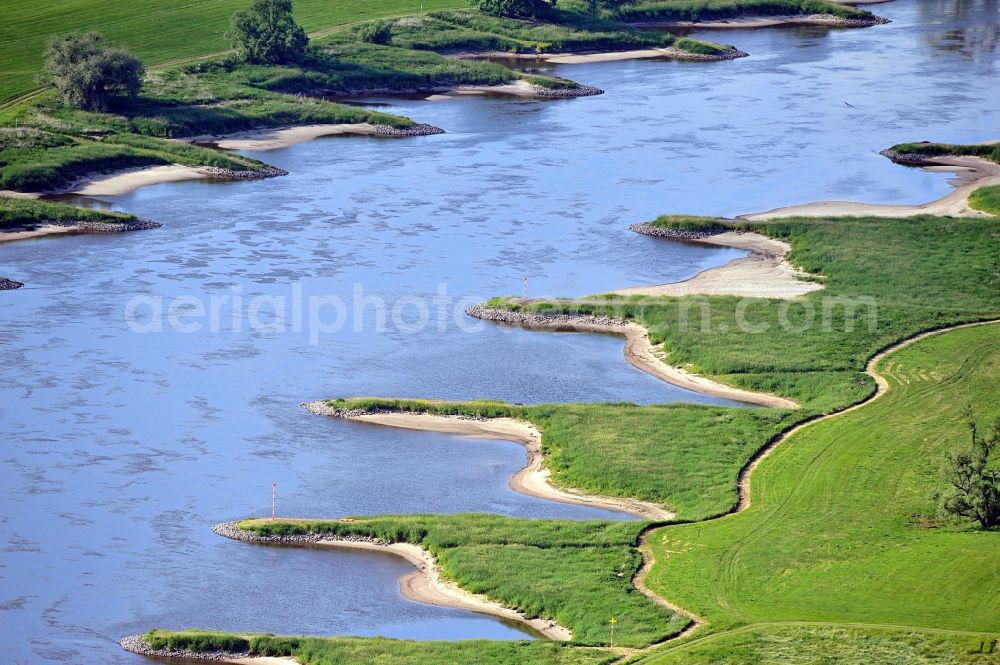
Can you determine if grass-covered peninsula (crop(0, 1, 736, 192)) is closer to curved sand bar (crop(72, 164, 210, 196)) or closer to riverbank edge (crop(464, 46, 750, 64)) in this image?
riverbank edge (crop(464, 46, 750, 64))

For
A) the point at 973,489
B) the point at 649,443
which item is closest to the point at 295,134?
the point at 649,443

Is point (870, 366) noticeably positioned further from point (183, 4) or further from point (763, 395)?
point (183, 4)

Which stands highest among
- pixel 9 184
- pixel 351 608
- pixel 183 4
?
pixel 183 4

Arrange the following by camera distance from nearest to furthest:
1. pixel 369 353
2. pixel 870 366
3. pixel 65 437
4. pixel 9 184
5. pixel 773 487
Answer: pixel 773 487, pixel 65 437, pixel 870 366, pixel 369 353, pixel 9 184

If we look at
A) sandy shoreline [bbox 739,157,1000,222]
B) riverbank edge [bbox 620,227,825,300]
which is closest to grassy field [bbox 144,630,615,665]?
riverbank edge [bbox 620,227,825,300]

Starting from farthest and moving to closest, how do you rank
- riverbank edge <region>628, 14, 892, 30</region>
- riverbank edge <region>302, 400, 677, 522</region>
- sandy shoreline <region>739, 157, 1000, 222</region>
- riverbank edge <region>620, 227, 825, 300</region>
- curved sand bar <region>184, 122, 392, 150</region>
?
1. riverbank edge <region>628, 14, 892, 30</region>
2. curved sand bar <region>184, 122, 392, 150</region>
3. sandy shoreline <region>739, 157, 1000, 222</region>
4. riverbank edge <region>620, 227, 825, 300</region>
5. riverbank edge <region>302, 400, 677, 522</region>

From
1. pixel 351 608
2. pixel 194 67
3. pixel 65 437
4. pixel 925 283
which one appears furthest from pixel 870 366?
pixel 194 67

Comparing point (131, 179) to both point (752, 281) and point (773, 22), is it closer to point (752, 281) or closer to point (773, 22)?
point (752, 281)
